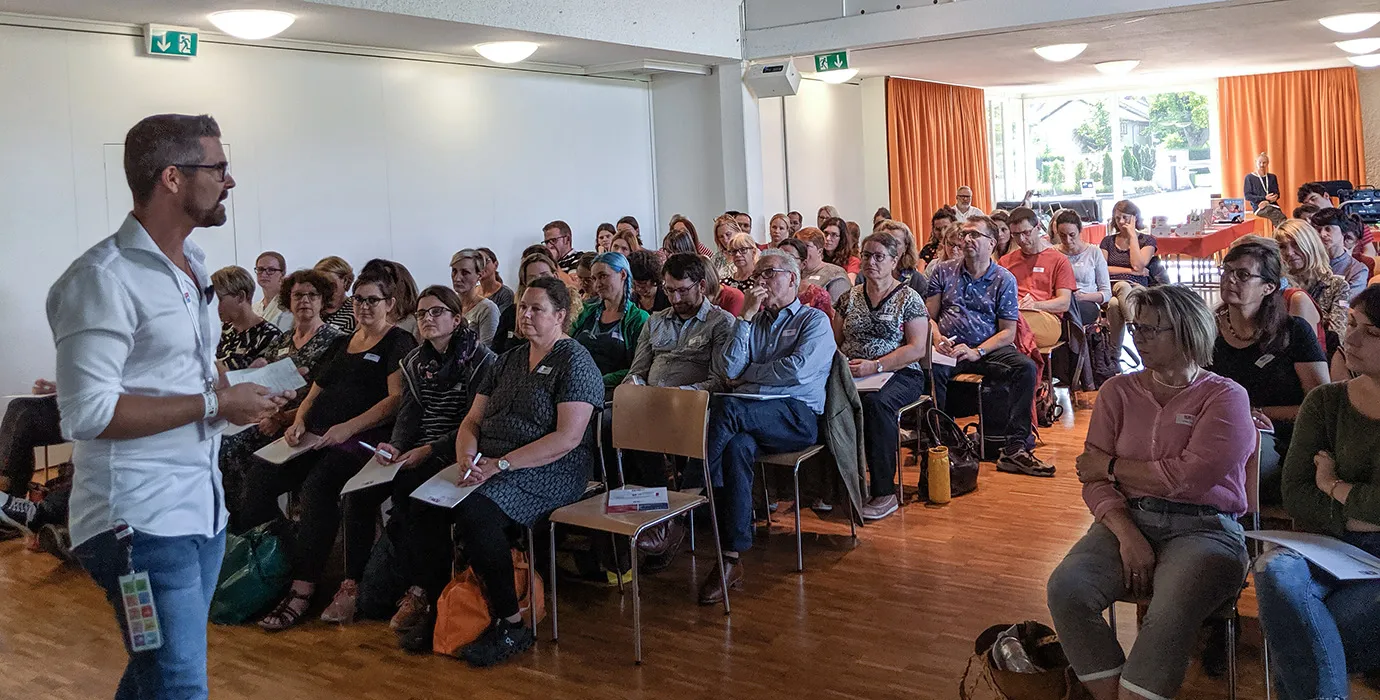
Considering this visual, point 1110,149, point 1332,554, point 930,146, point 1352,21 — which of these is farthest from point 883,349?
point 1110,149

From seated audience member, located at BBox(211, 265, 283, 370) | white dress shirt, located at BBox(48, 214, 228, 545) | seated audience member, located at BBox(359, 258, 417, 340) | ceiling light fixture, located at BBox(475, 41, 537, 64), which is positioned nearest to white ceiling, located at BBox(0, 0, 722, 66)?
ceiling light fixture, located at BBox(475, 41, 537, 64)

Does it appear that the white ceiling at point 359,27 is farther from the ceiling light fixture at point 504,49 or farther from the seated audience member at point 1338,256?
the seated audience member at point 1338,256

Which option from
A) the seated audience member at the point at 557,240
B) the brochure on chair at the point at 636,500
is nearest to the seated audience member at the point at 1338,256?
the brochure on chair at the point at 636,500

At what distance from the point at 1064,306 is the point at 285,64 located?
5394 millimetres

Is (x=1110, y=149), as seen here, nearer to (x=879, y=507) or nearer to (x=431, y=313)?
(x=879, y=507)

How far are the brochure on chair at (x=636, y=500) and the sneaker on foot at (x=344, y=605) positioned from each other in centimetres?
101

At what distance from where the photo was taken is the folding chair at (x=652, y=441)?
3.51 m

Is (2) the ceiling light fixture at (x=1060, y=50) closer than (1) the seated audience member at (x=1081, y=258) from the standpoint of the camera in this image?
No

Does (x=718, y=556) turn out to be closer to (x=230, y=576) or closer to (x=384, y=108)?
(x=230, y=576)

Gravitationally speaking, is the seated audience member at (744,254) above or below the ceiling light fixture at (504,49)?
below

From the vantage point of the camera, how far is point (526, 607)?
148 inches

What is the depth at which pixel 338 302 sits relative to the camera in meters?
5.30

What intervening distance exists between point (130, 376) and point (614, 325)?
10.7 feet

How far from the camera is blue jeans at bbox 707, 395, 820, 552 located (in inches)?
157
